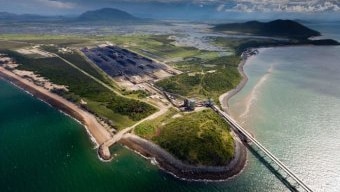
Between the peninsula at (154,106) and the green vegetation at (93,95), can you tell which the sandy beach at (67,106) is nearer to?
the peninsula at (154,106)

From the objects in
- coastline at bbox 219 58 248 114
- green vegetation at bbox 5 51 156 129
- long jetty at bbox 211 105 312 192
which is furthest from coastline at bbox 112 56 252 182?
coastline at bbox 219 58 248 114

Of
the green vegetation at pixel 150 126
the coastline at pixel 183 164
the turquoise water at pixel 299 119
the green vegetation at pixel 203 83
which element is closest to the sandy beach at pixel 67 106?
the coastline at pixel 183 164

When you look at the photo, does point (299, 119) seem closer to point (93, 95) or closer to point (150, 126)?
point (150, 126)

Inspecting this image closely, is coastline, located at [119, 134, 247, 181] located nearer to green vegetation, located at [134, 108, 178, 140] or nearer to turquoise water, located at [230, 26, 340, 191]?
green vegetation, located at [134, 108, 178, 140]

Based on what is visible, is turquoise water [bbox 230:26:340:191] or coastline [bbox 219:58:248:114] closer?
turquoise water [bbox 230:26:340:191]

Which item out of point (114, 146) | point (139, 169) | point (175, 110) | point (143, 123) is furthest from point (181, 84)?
point (139, 169)

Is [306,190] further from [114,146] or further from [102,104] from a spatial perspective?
[102,104]

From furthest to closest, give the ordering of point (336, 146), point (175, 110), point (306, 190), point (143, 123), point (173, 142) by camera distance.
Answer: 1. point (175, 110)
2. point (143, 123)
3. point (336, 146)
4. point (173, 142)
5. point (306, 190)
